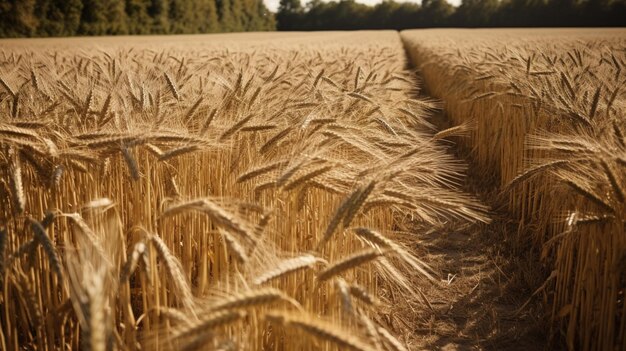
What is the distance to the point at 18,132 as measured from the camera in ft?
6.00

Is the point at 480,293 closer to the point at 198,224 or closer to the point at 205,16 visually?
the point at 198,224

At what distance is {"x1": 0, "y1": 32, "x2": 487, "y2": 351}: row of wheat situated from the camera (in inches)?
50.3

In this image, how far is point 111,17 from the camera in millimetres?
28891

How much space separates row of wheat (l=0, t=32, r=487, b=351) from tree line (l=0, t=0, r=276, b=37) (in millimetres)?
26275

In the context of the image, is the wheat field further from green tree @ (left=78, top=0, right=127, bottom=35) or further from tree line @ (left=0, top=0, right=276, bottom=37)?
green tree @ (left=78, top=0, right=127, bottom=35)

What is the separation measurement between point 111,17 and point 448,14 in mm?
44891

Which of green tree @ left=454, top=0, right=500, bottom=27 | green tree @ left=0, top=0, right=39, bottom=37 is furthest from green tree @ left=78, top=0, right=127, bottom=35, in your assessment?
green tree @ left=454, top=0, right=500, bottom=27

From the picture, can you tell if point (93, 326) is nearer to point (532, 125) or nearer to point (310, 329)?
point (310, 329)

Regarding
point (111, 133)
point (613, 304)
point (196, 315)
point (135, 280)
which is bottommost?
point (135, 280)

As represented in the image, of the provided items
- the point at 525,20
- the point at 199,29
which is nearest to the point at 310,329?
the point at 199,29

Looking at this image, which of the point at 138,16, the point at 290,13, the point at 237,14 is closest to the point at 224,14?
the point at 237,14

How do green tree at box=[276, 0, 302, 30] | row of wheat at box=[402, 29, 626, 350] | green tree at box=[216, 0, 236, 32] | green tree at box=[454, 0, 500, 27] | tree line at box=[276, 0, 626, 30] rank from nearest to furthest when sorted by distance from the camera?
1. row of wheat at box=[402, 29, 626, 350]
2. tree line at box=[276, 0, 626, 30]
3. green tree at box=[216, 0, 236, 32]
4. green tree at box=[454, 0, 500, 27]
5. green tree at box=[276, 0, 302, 30]

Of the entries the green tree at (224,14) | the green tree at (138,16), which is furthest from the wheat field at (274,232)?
the green tree at (224,14)

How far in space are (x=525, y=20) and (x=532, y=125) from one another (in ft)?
180
